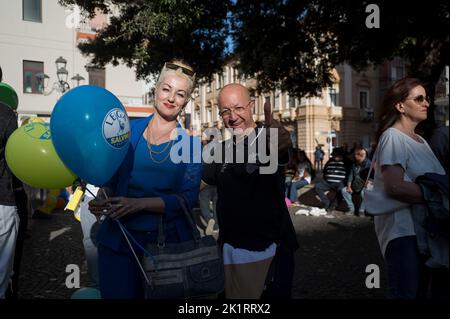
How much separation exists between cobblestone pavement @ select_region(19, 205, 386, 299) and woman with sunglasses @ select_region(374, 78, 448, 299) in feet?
5.05

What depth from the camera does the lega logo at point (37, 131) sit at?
2.10 m

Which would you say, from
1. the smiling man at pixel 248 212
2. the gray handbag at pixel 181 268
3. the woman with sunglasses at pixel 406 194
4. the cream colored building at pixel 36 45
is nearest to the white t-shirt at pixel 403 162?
the woman with sunglasses at pixel 406 194

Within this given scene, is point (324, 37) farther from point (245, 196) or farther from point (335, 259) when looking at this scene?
point (245, 196)

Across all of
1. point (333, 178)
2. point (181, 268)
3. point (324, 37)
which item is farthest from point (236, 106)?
point (324, 37)

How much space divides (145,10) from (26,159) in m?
4.93

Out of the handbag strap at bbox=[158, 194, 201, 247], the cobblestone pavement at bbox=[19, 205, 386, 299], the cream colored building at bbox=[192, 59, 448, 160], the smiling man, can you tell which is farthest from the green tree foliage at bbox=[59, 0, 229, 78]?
the cream colored building at bbox=[192, 59, 448, 160]

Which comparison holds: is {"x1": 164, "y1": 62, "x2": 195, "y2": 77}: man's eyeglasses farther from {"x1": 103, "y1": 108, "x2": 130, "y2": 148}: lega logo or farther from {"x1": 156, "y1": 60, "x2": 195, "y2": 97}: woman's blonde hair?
{"x1": 103, "y1": 108, "x2": 130, "y2": 148}: lega logo

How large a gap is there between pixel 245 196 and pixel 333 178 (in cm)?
696

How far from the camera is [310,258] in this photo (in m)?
4.62

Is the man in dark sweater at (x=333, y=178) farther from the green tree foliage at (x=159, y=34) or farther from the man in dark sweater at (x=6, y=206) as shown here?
the man in dark sweater at (x=6, y=206)

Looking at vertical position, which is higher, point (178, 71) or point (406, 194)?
point (178, 71)

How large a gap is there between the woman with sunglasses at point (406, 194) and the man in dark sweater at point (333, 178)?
21.2 feet

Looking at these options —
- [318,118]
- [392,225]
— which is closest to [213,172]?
[392,225]

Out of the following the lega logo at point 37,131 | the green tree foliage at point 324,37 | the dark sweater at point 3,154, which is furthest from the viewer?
the green tree foliage at point 324,37
